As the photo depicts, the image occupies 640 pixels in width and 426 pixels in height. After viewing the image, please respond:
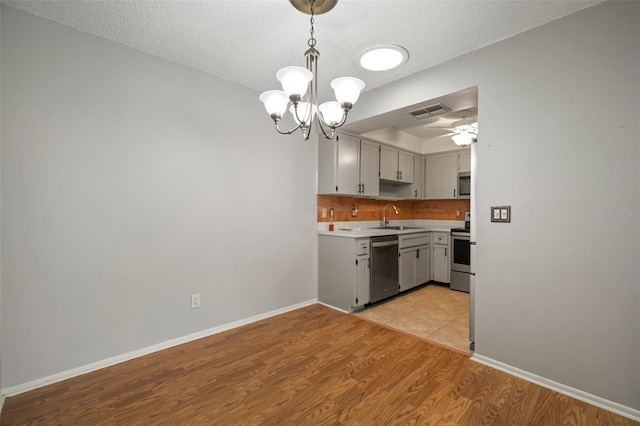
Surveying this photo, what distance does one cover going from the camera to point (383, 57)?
237 cm

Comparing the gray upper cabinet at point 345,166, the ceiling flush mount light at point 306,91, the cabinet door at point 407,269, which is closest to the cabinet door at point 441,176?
the cabinet door at point 407,269

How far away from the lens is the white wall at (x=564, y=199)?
1.76m

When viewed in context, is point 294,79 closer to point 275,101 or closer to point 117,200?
point 275,101

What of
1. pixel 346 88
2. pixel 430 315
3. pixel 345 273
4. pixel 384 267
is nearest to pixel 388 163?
pixel 384 267

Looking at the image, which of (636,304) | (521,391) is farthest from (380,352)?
(636,304)

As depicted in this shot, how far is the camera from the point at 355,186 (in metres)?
3.99

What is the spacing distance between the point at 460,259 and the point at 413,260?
30.7 inches

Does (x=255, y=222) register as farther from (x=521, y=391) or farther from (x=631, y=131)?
(x=631, y=131)

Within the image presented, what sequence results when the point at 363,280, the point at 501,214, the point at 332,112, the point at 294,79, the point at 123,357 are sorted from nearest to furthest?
the point at 294,79, the point at 332,112, the point at 501,214, the point at 123,357, the point at 363,280

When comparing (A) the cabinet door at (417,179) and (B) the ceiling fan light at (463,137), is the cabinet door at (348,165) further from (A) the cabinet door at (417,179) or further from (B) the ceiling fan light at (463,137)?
(A) the cabinet door at (417,179)

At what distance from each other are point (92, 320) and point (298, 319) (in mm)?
1856

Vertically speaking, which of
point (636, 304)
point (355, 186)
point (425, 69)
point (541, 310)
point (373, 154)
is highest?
point (425, 69)

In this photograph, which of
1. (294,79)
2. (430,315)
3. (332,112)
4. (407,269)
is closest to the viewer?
(294,79)

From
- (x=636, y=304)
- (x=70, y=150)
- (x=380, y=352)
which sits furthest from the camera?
(x=380, y=352)
